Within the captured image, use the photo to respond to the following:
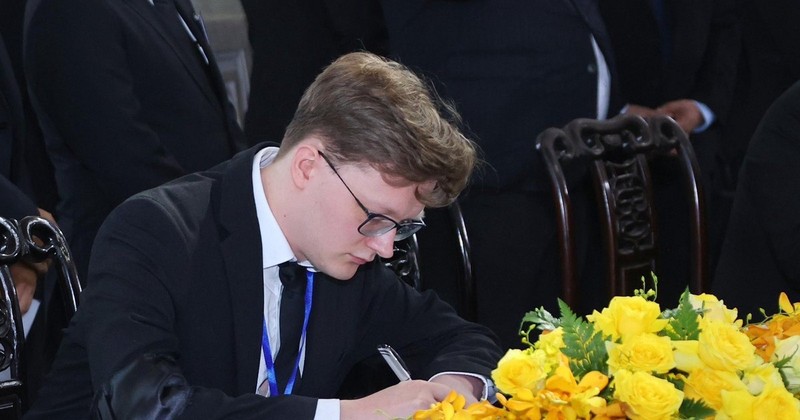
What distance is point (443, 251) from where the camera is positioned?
2725 millimetres

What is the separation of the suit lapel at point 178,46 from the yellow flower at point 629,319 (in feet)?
5.74

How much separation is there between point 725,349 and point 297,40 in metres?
2.16

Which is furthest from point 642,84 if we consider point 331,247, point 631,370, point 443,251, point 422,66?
point 631,370

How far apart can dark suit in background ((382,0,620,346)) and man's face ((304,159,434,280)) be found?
45.2 inches

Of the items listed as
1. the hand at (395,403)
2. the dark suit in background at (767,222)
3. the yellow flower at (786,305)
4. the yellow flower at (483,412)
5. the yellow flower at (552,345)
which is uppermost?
the yellow flower at (552,345)

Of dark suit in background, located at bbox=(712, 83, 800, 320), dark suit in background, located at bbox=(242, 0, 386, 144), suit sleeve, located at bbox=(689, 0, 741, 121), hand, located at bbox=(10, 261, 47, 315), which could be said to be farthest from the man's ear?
suit sleeve, located at bbox=(689, 0, 741, 121)

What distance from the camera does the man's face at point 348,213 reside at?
5.33ft

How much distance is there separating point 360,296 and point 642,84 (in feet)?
6.13

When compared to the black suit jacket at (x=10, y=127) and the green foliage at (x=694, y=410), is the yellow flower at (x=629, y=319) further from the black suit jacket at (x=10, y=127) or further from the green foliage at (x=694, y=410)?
the black suit jacket at (x=10, y=127)

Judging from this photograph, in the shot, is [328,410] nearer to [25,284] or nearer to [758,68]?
[25,284]

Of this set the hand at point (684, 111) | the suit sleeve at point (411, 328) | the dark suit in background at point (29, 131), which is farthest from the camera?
the hand at point (684, 111)

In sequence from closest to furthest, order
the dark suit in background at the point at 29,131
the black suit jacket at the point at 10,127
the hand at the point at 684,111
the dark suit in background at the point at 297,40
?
1. the black suit jacket at the point at 10,127
2. the dark suit in background at the point at 29,131
3. the dark suit in background at the point at 297,40
4. the hand at the point at 684,111

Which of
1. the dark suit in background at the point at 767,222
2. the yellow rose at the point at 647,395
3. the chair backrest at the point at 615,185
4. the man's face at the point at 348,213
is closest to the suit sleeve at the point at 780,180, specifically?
the dark suit in background at the point at 767,222

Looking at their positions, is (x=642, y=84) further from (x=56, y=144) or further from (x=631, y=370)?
(x=631, y=370)
